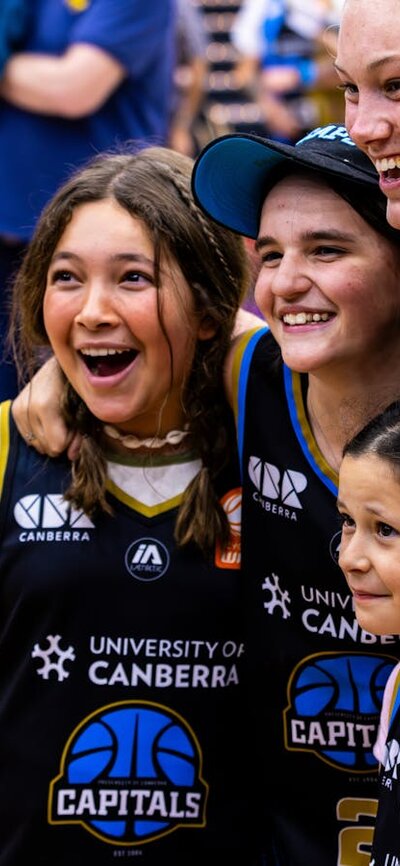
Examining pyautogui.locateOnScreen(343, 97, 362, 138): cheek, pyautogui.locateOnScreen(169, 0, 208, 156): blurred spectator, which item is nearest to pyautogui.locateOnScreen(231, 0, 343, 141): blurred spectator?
pyautogui.locateOnScreen(169, 0, 208, 156): blurred spectator

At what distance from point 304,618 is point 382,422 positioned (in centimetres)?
63

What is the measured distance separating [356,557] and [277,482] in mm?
620

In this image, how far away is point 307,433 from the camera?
306 centimetres

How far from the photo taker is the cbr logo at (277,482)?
3.05 m

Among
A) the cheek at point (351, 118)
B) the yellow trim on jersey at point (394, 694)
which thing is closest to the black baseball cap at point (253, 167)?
the cheek at point (351, 118)

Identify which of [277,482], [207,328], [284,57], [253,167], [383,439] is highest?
[284,57]

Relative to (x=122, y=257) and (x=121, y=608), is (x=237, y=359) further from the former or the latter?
(x=121, y=608)

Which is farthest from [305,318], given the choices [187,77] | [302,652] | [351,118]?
[187,77]

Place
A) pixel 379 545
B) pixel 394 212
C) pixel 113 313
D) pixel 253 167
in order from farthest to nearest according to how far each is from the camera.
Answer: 1. pixel 113 313
2. pixel 253 167
3. pixel 394 212
4. pixel 379 545

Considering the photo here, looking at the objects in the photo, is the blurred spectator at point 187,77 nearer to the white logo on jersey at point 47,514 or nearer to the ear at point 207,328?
the ear at point 207,328

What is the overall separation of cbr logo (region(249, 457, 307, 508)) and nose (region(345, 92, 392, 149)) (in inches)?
29.7

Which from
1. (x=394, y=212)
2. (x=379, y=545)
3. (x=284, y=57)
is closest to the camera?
(x=379, y=545)

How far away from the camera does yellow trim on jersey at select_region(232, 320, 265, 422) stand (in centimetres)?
323

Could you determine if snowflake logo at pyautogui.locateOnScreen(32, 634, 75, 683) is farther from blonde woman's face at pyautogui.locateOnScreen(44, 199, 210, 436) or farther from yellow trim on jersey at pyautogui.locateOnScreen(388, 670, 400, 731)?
yellow trim on jersey at pyautogui.locateOnScreen(388, 670, 400, 731)
